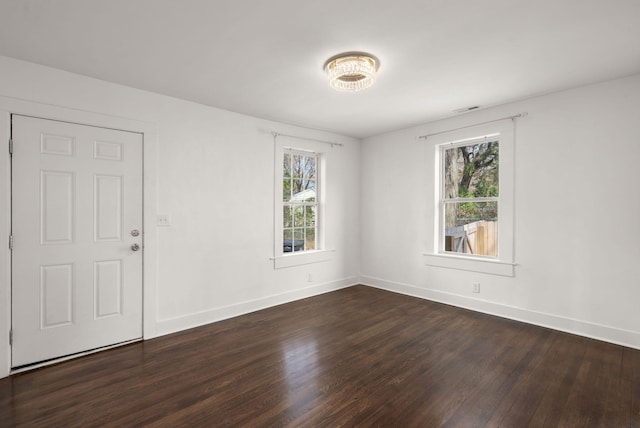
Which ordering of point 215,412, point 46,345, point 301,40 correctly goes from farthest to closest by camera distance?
point 46,345, point 301,40, point 215,412

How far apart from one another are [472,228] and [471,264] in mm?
488

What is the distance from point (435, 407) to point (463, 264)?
248 centimetres

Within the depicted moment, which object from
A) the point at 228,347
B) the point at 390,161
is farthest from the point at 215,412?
the point at 390,161

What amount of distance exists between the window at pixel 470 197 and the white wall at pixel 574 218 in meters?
0.31

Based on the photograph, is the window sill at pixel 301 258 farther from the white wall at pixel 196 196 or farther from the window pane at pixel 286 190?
the window pane at pixel 286 190

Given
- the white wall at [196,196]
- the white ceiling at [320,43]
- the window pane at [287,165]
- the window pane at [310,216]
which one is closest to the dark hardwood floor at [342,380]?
the white wall at [196,196]

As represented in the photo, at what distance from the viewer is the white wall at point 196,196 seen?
2771 millimetres

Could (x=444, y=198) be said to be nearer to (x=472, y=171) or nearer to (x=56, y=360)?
(x=472, y=171)

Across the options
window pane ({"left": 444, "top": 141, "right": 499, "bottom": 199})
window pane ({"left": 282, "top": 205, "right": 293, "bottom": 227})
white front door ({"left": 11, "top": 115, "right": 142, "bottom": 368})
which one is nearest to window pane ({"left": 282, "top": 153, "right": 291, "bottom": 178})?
window pane ({"left": 282, "top": 205, "right": 293, "bottom": 227})

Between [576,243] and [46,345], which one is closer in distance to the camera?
[46,345]

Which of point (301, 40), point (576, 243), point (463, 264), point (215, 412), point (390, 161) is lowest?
point (215, 412)

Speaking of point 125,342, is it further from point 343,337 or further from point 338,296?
point 338,296

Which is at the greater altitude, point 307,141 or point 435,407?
point 307,141

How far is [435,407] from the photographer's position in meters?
2.11
